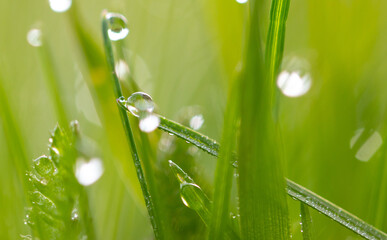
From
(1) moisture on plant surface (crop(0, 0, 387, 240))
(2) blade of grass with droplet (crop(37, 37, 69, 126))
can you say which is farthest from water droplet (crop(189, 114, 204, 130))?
(2) blade of grass with droplet (crop(37, 37, 69, 126))

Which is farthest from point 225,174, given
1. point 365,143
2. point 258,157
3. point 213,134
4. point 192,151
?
point 213,134

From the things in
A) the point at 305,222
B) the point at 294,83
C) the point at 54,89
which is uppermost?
the point at 294,83

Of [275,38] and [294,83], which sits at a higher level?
[294,83]

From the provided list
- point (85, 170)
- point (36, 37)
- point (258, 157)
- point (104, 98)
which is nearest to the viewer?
point (258, 157)

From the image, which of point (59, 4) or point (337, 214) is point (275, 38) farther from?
point (59, 4)

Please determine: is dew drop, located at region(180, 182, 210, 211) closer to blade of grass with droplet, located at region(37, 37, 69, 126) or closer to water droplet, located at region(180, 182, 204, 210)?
water droplet, located at region(180, 182, 204, 210)

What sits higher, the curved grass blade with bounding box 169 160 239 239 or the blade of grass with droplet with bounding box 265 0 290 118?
the blade of grass with droplet with bounding box 265 0 290 118

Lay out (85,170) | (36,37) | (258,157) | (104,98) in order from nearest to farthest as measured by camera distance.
Result: 1. (258,157)
2. (85,170)
3. (104,98)
4. (36,37)

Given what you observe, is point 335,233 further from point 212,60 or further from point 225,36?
point 212,60
